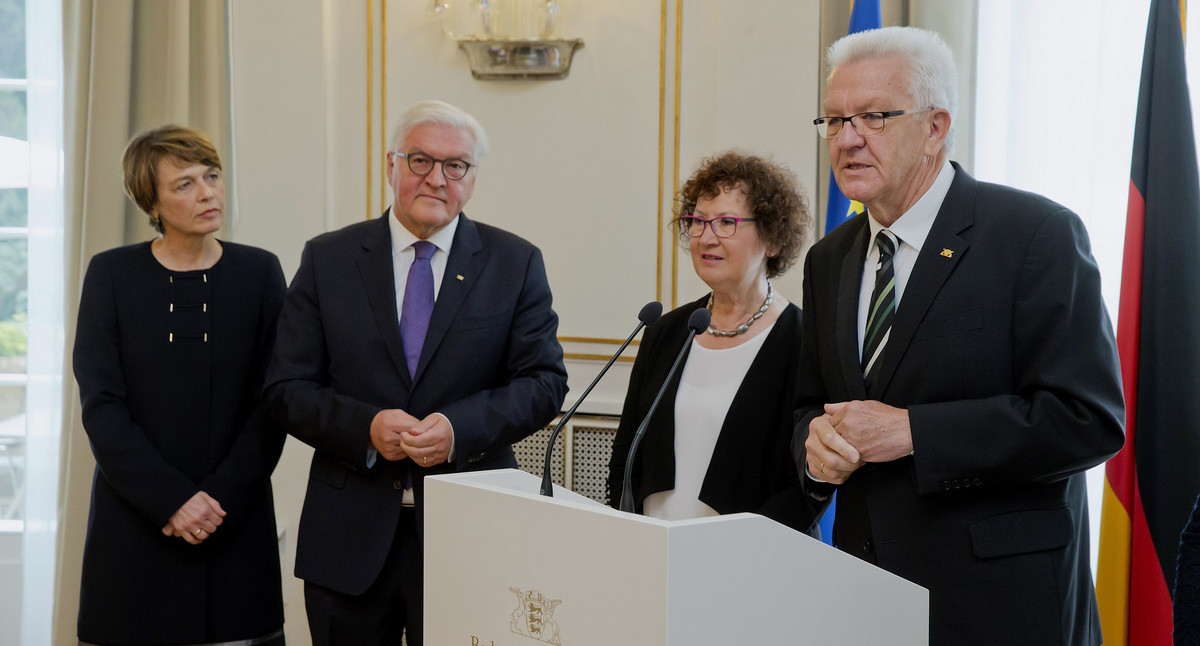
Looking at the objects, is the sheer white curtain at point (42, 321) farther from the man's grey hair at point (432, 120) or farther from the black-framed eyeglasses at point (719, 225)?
the black-framed eyeglasses at point (719, 225)

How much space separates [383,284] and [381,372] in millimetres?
227

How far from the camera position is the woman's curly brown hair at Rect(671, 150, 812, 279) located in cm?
255

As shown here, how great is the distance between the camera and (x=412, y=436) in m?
2.23

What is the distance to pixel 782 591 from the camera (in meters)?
1.26

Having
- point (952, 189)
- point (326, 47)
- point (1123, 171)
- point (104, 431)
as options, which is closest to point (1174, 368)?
point (1123, 171)

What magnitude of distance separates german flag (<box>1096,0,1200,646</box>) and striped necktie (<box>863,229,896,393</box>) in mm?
1054

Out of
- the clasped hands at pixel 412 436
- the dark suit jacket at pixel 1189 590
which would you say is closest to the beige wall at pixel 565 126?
the clasped hands at pixel 412 436

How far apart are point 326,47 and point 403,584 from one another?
103 inches

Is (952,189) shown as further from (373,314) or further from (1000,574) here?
(373,314)

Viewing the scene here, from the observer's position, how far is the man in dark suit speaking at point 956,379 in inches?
64.9

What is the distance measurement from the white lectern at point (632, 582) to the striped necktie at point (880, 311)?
0.50 meters

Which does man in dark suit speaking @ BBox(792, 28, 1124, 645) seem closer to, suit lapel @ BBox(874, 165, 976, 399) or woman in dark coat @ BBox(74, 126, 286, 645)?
suit lapel @ BBox(874, 165, 976, 399)

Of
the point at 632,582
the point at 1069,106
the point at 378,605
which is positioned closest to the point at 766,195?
the point at 1069,106

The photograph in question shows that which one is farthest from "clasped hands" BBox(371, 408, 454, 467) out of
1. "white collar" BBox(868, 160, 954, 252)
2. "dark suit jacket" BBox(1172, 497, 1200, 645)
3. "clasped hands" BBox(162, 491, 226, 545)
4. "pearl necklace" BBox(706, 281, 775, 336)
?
"dark suit jacket" BBox(1172, 497, 1200, 645)
